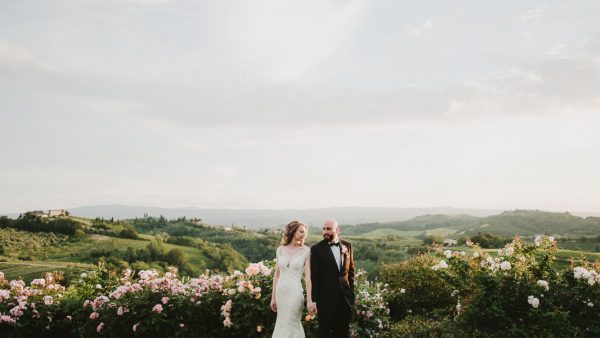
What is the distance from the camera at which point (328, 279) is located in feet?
19.1

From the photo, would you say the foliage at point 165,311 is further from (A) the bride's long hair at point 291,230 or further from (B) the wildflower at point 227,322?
(A) the bride's long hair at point 291,230

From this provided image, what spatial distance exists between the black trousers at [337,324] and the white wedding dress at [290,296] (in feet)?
1.16

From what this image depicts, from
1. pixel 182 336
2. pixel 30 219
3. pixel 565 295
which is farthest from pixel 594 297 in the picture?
pixel 30 219

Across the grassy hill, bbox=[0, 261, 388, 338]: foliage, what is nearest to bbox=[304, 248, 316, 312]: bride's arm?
bbox=[0, 261, 388, 338]: foliage

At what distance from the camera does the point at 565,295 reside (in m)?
6.66

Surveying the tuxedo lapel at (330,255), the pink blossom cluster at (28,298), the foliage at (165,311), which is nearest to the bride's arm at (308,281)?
the tuxedo lapel at (330,255)

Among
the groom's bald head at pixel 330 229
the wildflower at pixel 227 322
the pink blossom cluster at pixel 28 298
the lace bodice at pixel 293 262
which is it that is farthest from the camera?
the pink blossom cluster at pixel 28 298

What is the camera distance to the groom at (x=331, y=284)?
18.9 ft

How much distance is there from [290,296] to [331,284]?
61cm

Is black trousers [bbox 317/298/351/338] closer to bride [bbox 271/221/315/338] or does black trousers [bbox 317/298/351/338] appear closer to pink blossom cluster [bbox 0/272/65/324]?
bride [bbox 271/221/315/338]

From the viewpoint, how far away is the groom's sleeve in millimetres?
5891

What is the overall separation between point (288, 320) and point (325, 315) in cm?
55

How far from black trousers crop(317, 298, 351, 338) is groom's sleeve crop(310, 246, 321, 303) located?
1.04 feet

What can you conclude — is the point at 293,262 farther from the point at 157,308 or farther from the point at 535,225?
the point at 535,225
